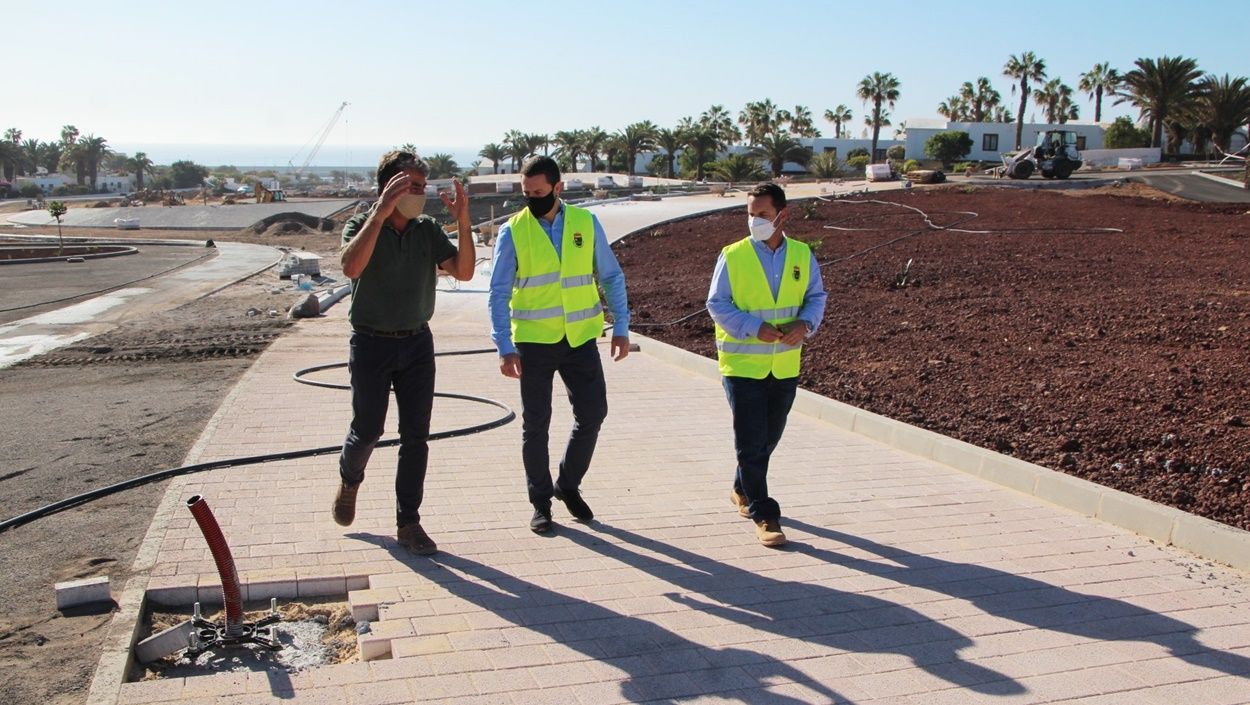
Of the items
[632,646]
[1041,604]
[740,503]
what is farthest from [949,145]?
[632,646]

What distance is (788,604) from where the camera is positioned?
191 inches

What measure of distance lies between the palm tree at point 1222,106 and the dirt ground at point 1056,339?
47905 mm

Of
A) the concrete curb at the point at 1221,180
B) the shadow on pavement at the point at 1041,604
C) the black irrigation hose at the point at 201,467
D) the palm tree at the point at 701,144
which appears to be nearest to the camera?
the shadow on pavement at the point at 1041,604

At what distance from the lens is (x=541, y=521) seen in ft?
19.1

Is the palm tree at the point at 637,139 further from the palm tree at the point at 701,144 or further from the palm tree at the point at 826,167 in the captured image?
the palm tree at the point at 826,167

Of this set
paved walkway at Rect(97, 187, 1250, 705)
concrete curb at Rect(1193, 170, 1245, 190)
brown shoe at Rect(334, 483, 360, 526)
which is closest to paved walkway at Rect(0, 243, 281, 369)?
paved walkway at Rect(97, 187, 1250, 705)

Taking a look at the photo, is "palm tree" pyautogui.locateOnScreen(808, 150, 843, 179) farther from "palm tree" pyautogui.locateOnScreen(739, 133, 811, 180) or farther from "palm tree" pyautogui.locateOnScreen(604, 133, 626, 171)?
"palm tree" pyautogui.locateOnScreen(604, 133, 626, 171)

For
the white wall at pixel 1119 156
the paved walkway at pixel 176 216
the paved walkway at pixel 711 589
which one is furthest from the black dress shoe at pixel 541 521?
the paved walkway at pixel 176 216

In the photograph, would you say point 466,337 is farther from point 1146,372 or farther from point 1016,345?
point 1146,372

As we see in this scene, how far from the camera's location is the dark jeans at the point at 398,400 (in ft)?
17.3

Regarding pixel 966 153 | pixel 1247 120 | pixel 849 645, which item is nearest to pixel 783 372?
pixel 849 645

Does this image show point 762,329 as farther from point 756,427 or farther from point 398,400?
point 398,400

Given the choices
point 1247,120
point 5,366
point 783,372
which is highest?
point 1247,120

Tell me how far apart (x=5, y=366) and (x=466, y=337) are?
583 cm
